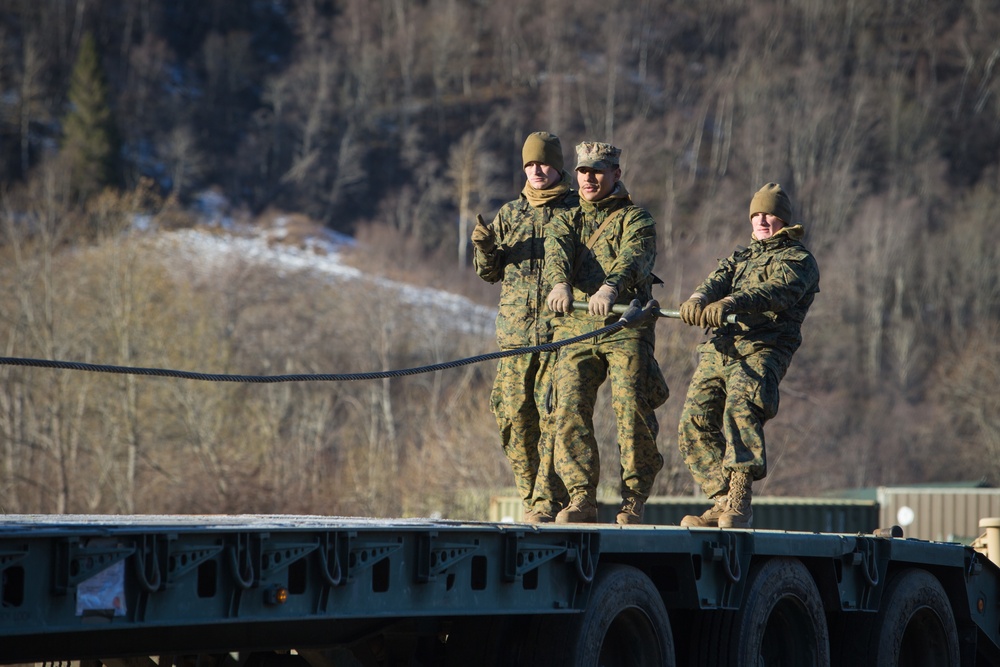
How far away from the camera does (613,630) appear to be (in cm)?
706

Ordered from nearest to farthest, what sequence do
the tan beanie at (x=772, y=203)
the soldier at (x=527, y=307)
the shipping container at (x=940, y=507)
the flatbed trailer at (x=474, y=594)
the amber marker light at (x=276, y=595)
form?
1. the flatbed trailer at (x=474, y=594)
2. the amber marker light at (x=276, y=595)
3. the soldier at (x=527, y=307)
4. the tan beanie at (x=772, y=203)
5. the shipping container at (x=940, y=507)

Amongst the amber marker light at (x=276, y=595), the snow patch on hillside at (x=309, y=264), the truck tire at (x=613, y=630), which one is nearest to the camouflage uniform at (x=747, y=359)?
the truck tire at (x=613, y=630)

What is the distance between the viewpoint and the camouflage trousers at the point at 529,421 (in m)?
8.59

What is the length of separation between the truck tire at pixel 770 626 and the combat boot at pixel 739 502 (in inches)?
21.3

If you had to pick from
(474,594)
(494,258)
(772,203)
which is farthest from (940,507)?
(474,594)

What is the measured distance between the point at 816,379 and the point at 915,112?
115ft

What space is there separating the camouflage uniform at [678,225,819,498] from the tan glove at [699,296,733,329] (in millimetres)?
88

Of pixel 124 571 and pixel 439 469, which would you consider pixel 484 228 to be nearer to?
pixel 124 571

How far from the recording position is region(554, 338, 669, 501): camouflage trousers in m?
8.34

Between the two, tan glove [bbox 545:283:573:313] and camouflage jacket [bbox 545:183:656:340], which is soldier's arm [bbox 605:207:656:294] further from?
tan glove [bbox 545:283:573:313]

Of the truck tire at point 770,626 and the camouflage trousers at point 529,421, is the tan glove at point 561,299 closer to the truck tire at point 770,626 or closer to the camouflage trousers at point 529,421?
the camouflage trousers at point 529,421

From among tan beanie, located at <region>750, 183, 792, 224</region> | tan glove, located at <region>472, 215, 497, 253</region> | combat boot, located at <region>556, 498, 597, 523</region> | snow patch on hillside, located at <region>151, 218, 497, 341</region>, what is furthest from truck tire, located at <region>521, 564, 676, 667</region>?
snow patch on hillside, located at <region>151, 218, 497, 341</region>

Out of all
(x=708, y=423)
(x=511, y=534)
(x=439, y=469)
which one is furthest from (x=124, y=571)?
(x=439, y=469)

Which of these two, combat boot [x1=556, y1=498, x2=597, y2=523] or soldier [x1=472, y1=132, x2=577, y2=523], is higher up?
soldier [x1=472, y1=132, x2=577, y2=523]
